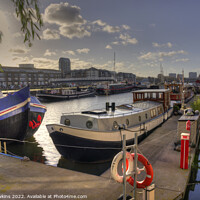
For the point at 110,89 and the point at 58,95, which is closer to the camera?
the point at 58,95

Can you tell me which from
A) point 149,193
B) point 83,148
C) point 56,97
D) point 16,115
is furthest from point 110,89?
point 149,193

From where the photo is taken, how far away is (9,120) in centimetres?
1808

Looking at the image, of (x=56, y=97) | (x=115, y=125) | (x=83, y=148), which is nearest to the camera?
(x=83, y=148)

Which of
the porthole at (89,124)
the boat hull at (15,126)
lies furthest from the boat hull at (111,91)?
the porthole at (89,124)

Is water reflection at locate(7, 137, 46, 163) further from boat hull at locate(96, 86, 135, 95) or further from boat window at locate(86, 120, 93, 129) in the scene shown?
boat hull at locate(96, 86, 135, 95)

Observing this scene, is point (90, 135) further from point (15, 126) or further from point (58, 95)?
point (58, 95)

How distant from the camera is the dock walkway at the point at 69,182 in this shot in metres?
6.80

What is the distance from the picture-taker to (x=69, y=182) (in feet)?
25.0

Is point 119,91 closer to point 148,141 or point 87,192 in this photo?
point 148,141

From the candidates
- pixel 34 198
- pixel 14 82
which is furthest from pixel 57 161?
pixel 14 82

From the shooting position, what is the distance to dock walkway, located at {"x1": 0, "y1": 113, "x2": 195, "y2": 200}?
6.80m

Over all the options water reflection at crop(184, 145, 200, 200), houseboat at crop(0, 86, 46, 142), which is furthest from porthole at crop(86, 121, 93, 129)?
houseboat at crop(0, 86, 46, 142)

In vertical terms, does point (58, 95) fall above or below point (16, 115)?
below

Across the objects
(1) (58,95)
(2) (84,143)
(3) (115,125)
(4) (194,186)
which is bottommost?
(4) (194,186)
